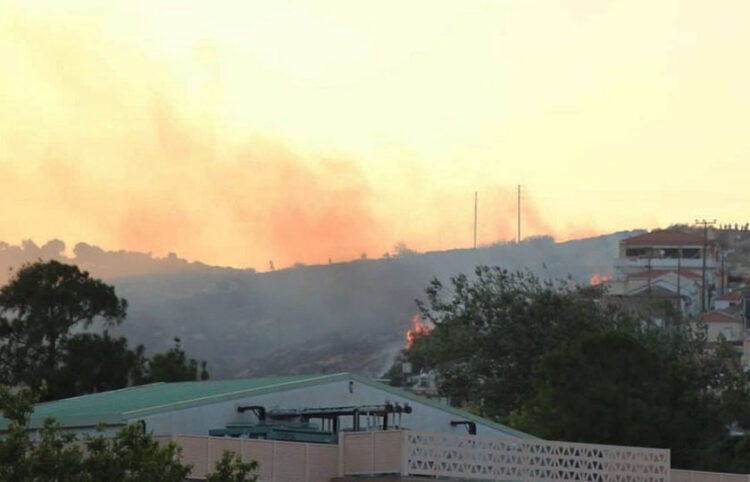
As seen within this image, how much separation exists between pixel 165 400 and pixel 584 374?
2918 centimetres

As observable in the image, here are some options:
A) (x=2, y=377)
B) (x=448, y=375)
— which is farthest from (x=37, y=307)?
(x=448, y=375)

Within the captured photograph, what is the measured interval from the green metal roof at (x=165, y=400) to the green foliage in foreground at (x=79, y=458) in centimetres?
1021

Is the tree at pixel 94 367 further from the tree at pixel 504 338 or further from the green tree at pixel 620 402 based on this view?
the green tree at pixel 620 402

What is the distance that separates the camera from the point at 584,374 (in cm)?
8125

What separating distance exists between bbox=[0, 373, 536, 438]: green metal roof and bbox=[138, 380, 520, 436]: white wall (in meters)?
0.13

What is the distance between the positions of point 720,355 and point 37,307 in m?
35.9

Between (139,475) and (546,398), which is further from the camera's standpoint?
(546,398)

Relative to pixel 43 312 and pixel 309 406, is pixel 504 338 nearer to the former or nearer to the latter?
pixel 43 312

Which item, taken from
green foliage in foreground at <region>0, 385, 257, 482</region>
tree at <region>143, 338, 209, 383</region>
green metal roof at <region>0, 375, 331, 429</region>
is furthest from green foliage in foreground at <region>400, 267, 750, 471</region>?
green foliage in foreground at <region>0, 385, 257, 482</region>

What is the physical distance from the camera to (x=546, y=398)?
81875 mm

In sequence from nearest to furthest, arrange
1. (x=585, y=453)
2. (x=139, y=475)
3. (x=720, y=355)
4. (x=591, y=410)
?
(x=139, y=475), (x=585, y=453), (x=591, y=410), (x=720, y=355)

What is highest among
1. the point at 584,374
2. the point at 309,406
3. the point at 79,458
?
the point at 584,374

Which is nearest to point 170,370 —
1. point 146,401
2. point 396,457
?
point 146,401

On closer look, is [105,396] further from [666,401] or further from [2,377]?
[2,377]
